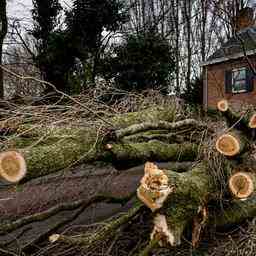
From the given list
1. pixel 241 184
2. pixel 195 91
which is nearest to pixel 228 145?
pixel 241 184

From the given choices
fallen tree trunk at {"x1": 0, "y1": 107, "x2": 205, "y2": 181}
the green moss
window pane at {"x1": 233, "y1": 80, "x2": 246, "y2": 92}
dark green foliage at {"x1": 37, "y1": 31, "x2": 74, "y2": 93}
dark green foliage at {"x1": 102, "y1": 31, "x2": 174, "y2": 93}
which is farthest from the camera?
window pane at {"x1": 233, "y1": 80, "x2": 246, "y2": 92}

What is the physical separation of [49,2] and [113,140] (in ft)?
50.0

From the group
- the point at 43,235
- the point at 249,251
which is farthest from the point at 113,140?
the point at 249,251

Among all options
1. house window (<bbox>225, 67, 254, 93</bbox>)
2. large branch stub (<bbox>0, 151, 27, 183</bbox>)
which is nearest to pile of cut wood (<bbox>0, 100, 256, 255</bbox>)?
large branch stub (<bbox>0, 151, 27, 183</bbox>)

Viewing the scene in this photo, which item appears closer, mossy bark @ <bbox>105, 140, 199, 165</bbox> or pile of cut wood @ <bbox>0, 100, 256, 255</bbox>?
pile of cut wood @ <bbox>0, 100, 256, 255</bbox>

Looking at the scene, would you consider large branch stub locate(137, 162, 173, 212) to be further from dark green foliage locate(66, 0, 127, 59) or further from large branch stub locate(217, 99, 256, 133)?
dark green foliage locate(66, 0, 127, 59)

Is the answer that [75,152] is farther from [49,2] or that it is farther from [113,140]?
[49,2]

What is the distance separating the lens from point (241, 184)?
3.77 metres

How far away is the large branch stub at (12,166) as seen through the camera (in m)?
2.87

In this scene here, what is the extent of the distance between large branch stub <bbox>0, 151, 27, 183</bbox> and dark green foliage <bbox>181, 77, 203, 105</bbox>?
1783 centimetres

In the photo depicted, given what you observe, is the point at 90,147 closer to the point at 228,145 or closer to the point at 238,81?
the point at 228,145

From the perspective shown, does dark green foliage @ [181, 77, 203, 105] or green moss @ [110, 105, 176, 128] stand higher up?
dark green foliage @ [181, 77, 203, 105]

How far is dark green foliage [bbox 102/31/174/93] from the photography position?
15125 mm

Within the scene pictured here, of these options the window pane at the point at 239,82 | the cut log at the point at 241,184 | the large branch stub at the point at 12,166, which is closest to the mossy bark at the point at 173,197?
the cut log at the point at 241,184
